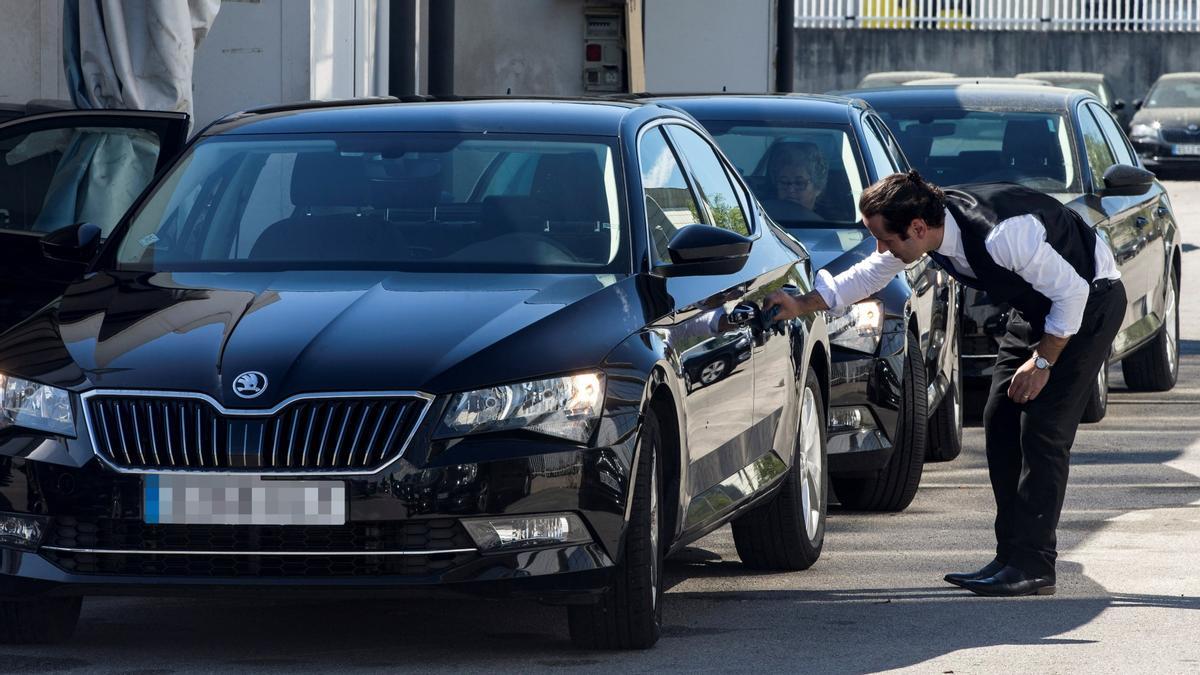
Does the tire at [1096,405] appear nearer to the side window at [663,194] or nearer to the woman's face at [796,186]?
the woman's face at [796,186]

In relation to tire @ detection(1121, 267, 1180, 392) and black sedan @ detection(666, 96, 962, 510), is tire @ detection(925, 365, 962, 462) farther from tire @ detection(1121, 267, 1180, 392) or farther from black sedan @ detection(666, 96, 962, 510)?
tire @ detection(1121, 267, 1180, 392)

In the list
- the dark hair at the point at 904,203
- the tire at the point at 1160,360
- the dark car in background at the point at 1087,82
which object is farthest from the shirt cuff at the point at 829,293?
the dark car in background at the point at 1087,82

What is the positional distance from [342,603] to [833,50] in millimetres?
31638

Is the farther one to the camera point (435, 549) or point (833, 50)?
point (833, 50)

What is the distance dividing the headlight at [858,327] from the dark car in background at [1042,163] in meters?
2.64

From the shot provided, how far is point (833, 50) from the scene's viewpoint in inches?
1497

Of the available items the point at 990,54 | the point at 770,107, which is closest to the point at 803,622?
the point at 770,107

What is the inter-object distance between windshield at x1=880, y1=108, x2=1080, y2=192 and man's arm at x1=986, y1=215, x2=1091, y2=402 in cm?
510

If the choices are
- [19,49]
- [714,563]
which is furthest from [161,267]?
[19,49]

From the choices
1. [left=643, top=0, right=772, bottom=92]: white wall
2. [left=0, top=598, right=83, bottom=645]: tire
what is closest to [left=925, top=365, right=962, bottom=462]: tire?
[left=0, top=598, right=83, bottom=645]: tire

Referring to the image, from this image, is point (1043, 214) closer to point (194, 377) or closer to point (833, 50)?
point (194, 377)

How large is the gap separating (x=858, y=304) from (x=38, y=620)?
397 cm

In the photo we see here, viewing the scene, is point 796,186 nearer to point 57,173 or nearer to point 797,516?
point 797,516

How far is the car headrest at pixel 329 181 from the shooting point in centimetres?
708
